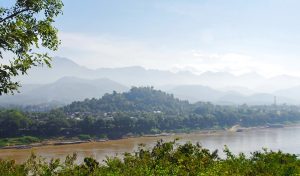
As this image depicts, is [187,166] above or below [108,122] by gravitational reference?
below

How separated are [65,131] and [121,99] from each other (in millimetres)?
94434

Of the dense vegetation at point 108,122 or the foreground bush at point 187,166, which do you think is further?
the dense vegetation at point 108,122

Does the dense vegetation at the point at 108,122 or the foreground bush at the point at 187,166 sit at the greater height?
the dense vegetation at the point at 108,122

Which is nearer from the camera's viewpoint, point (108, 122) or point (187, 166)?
point (187, 166)

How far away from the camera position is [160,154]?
2620cm

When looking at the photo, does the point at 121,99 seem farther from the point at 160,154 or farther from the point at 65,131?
the point at 160,154

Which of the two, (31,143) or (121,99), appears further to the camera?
(121,99)

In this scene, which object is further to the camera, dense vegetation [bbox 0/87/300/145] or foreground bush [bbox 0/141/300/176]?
dense vegetation [bbox 0/87/300/145]

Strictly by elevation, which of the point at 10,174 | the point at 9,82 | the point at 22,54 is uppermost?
the point at 22,54

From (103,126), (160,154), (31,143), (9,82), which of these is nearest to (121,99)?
(103,126)

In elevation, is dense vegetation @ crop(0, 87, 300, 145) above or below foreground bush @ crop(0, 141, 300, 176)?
above

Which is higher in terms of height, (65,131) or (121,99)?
(121,99)

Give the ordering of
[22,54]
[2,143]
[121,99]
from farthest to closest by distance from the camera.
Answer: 1. [121,99]
2. [2,143]
3. [22,54]

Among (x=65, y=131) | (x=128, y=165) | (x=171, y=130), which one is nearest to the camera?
(x=128, y=165)
